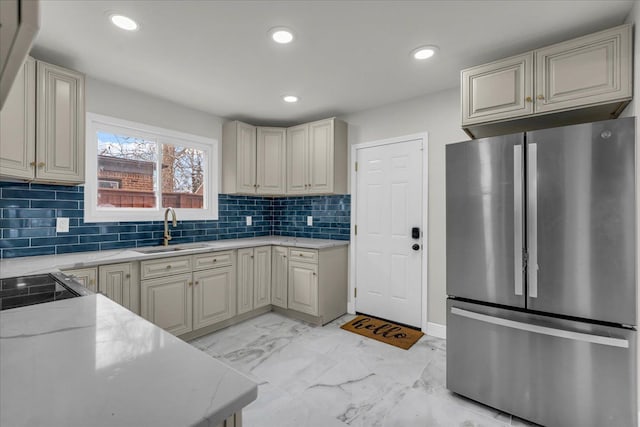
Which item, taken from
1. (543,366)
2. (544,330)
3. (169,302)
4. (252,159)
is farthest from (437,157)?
(169,302)

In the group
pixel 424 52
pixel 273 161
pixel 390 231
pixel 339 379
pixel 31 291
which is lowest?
pixel 339 379

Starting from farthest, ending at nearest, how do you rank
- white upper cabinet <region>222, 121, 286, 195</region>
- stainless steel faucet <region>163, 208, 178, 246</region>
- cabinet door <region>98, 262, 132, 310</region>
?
white upper cabinet <region>222, 121, 286, 195</region> < stainless steel faucet <region>163, 208, 178, 246</region> < cabinet door <region>98, 262, 132, 310</region>

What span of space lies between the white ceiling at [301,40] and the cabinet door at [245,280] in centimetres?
168

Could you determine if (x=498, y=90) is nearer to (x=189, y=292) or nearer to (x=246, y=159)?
(x=246, y=159)

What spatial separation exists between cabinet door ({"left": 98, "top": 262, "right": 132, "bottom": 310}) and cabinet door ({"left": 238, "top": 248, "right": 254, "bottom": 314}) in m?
1.09

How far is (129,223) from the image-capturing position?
2.99 m

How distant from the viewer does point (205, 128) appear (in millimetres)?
3633

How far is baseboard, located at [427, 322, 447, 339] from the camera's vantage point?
3.01 meters

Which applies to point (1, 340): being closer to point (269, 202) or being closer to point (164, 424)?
point (164, 424)

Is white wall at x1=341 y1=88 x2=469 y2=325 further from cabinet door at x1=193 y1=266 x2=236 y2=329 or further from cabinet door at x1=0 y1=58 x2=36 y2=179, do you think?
cabinet door at x1=0 y1=58 x2=36 y2=179

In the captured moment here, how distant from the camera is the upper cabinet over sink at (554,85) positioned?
1788mm

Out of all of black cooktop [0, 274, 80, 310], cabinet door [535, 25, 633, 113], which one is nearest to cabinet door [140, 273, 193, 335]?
black cooktop [0, 274, 80, 310]

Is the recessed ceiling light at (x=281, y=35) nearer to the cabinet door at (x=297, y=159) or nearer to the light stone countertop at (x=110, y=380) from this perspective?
Answer: the cabinet door at (x=297, y=159)

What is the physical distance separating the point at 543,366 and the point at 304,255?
7.28 ft
